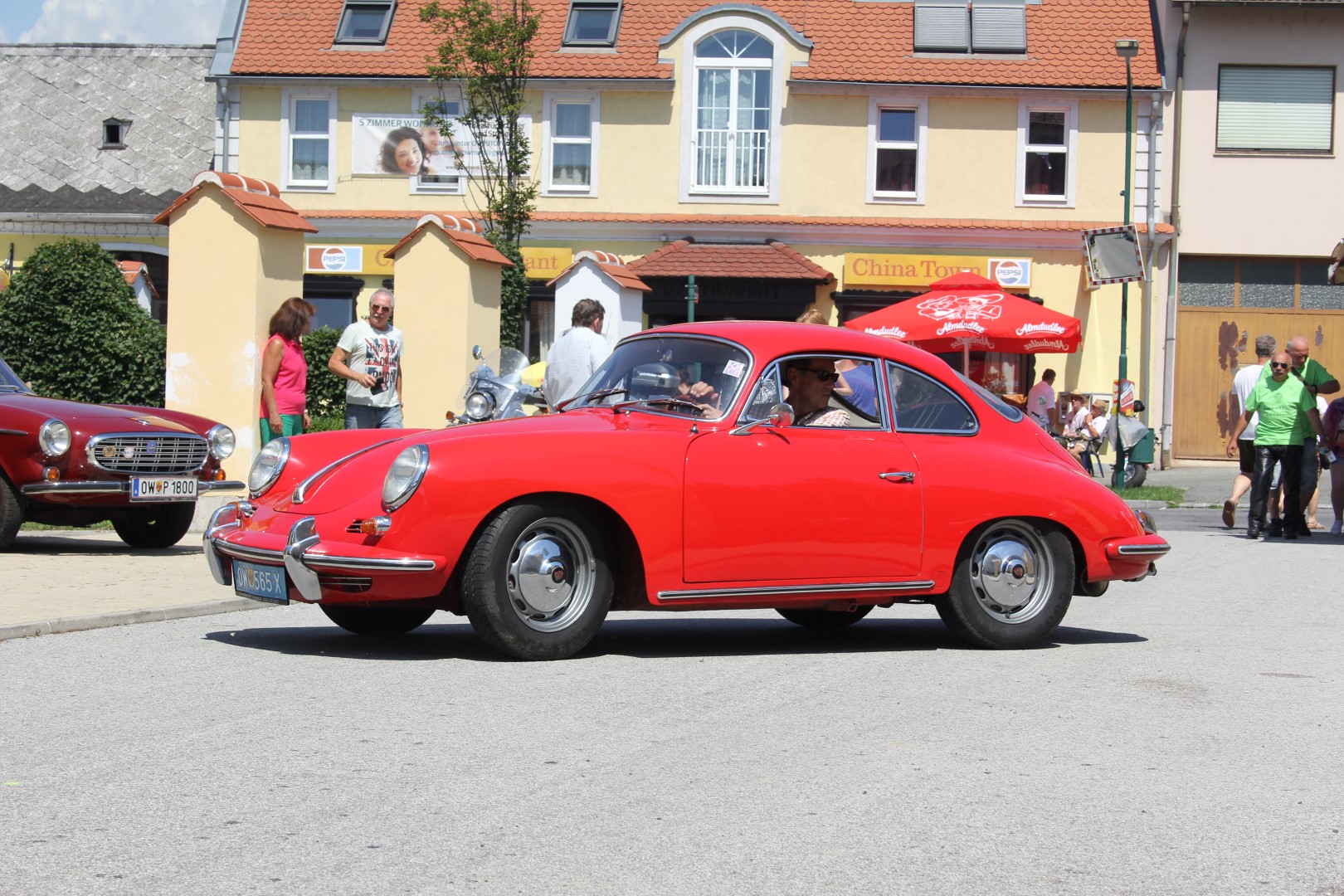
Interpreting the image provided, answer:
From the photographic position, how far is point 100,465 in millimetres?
11586

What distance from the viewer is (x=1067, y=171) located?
1208 inches

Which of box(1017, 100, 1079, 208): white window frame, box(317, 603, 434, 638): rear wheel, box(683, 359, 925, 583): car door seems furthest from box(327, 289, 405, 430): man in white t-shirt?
box(1017, 100, 1079, 208): white window frame

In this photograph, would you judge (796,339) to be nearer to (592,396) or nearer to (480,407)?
(592,396)

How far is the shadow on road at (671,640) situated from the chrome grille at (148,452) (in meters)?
3.65

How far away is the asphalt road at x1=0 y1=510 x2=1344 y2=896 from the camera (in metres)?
4.19

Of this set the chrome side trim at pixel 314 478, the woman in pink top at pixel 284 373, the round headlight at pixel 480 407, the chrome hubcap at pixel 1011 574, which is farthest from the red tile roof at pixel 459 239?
the chrome hubcap at pixel 1011 574

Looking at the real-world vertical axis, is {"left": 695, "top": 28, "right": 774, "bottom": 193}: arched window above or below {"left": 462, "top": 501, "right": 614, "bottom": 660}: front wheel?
above

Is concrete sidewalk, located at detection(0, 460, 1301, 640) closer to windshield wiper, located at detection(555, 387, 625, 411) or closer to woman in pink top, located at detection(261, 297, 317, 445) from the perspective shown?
woman in pink top, located at detection(261, 297, 317, 445)

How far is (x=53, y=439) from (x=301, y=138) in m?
21.4

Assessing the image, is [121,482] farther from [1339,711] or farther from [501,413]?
[1339,711]

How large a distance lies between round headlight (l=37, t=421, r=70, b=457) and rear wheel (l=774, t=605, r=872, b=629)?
5356 mm

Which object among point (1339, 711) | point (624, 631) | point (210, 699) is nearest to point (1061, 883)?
point (1339, 711)

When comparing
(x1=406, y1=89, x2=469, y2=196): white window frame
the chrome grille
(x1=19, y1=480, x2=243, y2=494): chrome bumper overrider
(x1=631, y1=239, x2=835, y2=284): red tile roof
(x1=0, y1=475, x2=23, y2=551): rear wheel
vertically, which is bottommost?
(x1=0, y1=475, x2=23, y2=551): rear wheel

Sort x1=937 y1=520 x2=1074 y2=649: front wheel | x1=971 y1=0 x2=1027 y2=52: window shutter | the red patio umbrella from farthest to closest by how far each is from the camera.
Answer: x1=971 y1=0 x2=1027 y2=52: window shutter
the red patio umbrella
x1=937 y1=520 x2=1074 y2=649: front wheel
